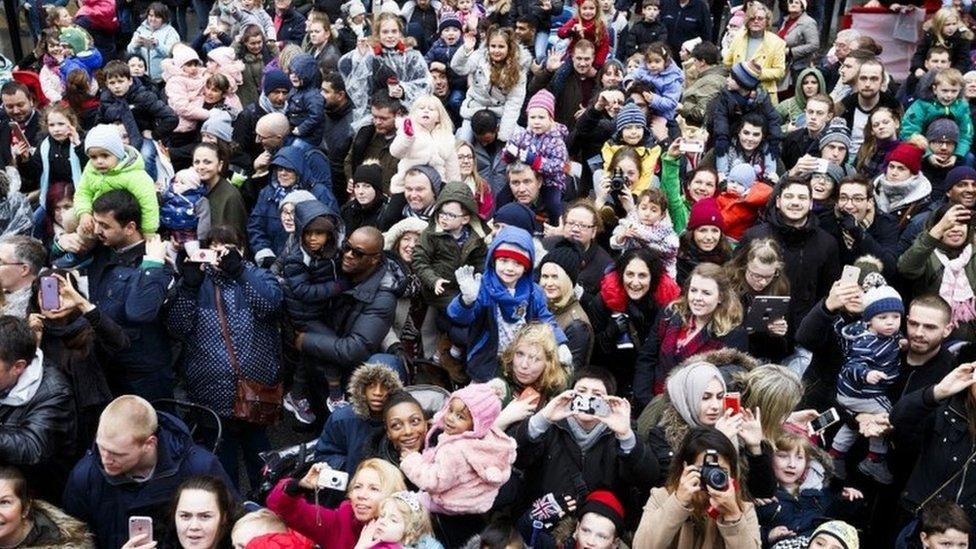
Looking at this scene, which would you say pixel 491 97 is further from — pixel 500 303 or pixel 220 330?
pixel 220 330

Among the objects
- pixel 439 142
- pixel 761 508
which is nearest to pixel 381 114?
pixel 439 142

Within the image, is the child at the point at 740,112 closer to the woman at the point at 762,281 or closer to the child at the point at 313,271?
the woman at the point at 762,281

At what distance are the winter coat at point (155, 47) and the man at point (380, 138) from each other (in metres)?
3.37

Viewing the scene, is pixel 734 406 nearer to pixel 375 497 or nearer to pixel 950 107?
pixel 375 497

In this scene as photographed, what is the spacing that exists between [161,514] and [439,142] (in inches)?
141

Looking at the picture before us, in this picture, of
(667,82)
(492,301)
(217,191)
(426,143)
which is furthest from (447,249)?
(667,82)

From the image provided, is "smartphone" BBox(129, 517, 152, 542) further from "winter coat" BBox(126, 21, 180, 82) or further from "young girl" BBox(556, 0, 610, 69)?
"winter coat" BBox(126, 21, 180, 82)

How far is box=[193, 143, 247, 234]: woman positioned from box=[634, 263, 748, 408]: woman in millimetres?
2812

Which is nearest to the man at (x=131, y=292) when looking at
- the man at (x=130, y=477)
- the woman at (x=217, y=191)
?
the man at (x=130, y=477)

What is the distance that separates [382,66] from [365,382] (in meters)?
Answer: 4.41

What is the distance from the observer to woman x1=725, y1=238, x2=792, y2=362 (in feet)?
18.9

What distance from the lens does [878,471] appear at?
17.1ft

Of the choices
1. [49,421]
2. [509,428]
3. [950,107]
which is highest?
[49,421]

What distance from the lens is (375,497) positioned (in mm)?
4215
